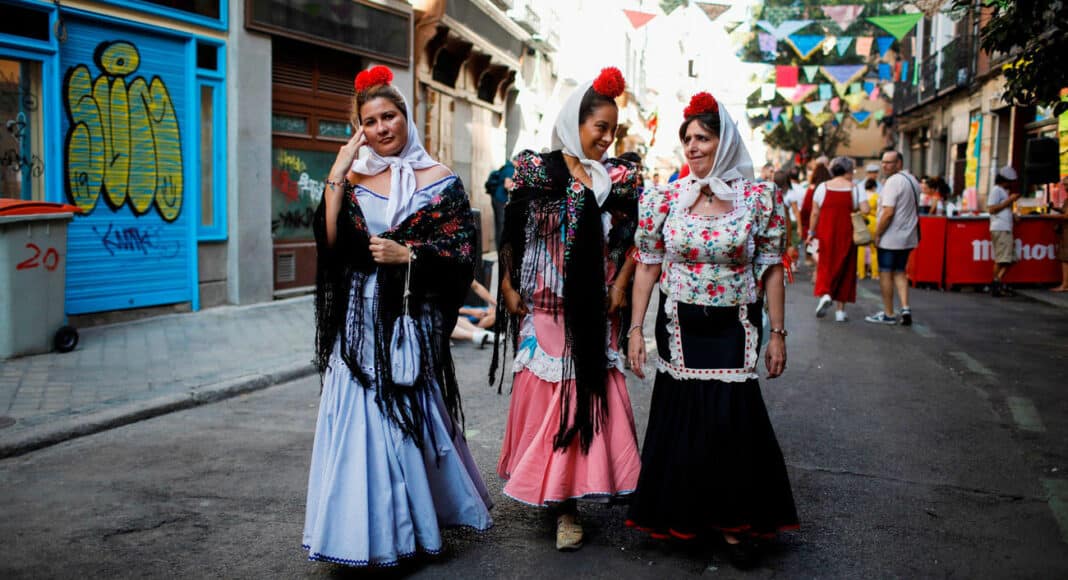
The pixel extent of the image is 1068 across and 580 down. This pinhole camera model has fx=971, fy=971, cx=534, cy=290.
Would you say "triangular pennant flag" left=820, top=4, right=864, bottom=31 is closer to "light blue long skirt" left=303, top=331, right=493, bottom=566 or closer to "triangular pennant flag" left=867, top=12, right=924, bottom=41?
"triangular pennant flag" left=867, top=12, right=924, bottom=41

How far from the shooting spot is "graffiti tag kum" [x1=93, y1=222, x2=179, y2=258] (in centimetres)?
980

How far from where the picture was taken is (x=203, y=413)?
21.5 feet

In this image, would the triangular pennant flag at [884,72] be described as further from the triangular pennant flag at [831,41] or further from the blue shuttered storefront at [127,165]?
the blue shuttered storefront at [127,165]

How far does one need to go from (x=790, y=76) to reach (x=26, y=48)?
23.9 meters

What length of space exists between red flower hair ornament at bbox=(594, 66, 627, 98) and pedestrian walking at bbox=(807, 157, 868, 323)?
764 centimetres

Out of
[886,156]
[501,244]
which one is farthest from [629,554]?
[886,156]

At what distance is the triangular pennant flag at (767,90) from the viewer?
1318 inches

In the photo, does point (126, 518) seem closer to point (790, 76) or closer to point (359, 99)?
point (359, 99)

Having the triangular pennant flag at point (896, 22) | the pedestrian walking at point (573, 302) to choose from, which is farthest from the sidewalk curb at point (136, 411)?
the triangular pennant flag at point (896, 22)

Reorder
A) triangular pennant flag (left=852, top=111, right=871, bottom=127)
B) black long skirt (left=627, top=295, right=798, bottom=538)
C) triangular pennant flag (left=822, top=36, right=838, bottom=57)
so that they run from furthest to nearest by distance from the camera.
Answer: triangular pennant flag (left=852, top=111, right=871, bottom=127) < triangular pennant flag (left=822, top=36, right=838, bottom=57) < black long skirt (left=627, top=295, right=798, bottom=538)

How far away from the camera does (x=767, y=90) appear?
111ft

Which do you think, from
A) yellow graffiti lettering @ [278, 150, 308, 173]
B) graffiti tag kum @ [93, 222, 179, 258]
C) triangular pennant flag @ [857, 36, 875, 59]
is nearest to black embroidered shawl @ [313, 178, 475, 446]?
graffiti tag kum @ [93, 222, 179, 258]

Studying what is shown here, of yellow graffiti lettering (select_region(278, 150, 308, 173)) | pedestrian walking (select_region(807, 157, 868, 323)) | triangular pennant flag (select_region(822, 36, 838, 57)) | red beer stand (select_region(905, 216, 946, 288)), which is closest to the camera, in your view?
pedestrian walking (select_region(807, 157, 868, 323))

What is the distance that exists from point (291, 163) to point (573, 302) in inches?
369
